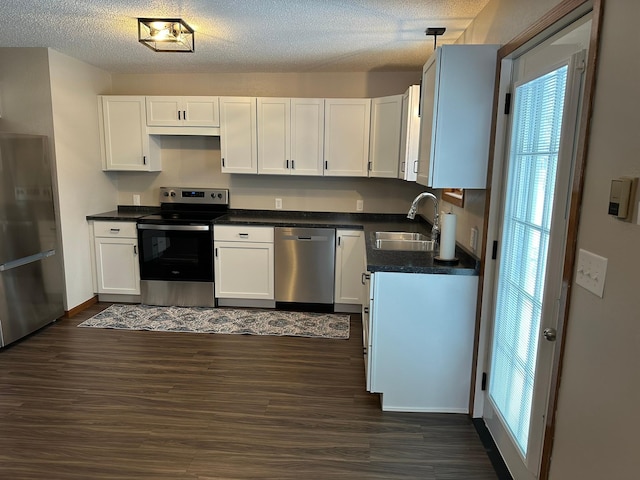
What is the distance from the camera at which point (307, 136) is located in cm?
407

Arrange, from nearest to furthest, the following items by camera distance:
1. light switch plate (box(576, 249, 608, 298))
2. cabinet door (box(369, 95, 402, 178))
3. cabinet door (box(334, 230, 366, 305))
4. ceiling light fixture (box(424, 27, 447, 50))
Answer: light switch plate (box(576, 249, 608, 298)) → ceiling light fixture (box(424, 27, 447, 50)) → cabinet door (box(369, 95, 402, 178)) → cabinet door (box(334, 230, 366, 305))

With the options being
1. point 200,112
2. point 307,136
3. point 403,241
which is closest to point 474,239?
point 403,241

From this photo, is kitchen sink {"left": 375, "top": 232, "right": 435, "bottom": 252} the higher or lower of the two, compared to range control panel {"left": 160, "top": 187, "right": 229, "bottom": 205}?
lower

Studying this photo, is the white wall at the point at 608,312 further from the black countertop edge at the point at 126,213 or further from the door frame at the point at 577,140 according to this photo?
the black countertop edge at the point at 126,213

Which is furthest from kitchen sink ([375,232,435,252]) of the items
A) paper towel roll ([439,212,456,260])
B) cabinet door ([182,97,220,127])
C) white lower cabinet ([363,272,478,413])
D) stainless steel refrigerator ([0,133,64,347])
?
stainless steel refrigerator ([0,133,64,347])

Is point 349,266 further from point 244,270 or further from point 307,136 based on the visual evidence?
point 307,136

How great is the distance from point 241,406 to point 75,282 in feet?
7.93

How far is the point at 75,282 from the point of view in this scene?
3926 mm

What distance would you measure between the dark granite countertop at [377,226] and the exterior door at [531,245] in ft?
1.07

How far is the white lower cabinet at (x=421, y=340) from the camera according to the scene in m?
2.33

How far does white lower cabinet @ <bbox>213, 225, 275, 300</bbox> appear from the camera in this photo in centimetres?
400

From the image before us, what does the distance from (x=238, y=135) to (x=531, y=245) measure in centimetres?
309

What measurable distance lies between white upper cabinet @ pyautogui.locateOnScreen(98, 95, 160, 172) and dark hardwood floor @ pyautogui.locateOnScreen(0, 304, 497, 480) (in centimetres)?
187

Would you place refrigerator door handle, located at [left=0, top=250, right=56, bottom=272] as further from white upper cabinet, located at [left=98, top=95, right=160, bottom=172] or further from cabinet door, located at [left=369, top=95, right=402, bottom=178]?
cabinet door, located at [left=369, top=95, right=402, bottom=178]
